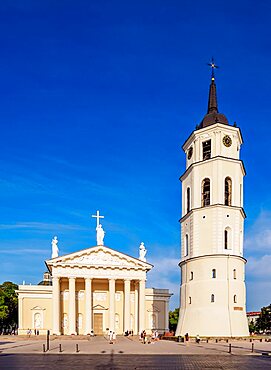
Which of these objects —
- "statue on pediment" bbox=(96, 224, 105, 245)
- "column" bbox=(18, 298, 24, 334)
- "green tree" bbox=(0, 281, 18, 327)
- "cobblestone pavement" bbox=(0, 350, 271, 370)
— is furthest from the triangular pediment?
"cobblestone pavement" bbox=(0, 350, 271, 370)

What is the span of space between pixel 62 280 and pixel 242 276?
83.9ft

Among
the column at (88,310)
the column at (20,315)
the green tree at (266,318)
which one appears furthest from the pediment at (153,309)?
the green tree at (266,318)

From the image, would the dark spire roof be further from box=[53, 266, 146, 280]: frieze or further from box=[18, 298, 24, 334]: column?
box=[18, 298, 24, 334]: column

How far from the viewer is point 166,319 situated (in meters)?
78.3

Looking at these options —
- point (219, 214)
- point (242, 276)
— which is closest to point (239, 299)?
point (242, 276)

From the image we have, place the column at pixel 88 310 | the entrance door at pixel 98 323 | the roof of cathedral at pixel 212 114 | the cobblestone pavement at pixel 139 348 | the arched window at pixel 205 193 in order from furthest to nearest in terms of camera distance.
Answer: the entrance door at pixel 98 323, the column at pixel 88 310, the roof of cathedral at pixel 212 114, the arched window at pixel 205 193, the cobblestone pavement at pixel 139 348

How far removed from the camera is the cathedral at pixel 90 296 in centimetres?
7006

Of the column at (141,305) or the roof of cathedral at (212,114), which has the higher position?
the roof of cathedral at (212,114)

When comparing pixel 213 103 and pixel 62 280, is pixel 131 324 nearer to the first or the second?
pixel 62 280

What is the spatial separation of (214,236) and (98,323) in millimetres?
24959

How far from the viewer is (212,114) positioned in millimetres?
65500

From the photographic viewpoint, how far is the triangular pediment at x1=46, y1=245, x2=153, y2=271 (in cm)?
7081

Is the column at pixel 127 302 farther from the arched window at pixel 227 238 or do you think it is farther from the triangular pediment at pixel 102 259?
the arched window at pixel 227 238

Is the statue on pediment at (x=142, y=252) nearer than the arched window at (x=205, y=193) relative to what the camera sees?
No
